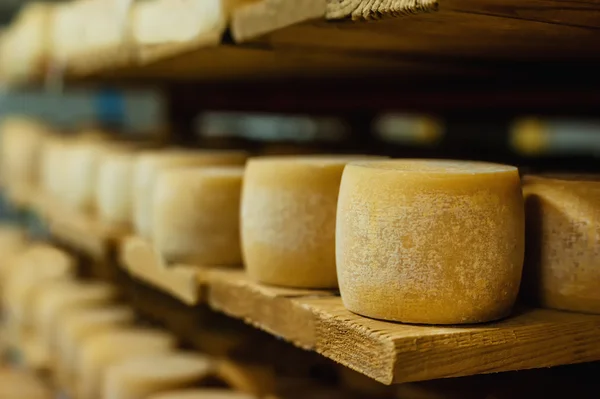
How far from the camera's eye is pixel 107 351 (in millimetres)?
1895

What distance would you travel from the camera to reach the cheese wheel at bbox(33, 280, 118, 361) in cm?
232

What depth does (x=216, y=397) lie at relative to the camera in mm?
1560

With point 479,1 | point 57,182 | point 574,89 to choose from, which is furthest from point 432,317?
point 57,182

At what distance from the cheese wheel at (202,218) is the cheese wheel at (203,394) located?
13.1 inches

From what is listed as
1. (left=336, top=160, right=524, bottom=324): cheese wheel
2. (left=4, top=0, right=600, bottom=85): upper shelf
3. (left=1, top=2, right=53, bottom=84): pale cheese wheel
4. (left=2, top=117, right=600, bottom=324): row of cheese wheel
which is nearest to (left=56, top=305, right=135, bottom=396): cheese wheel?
(left=4, top=0, right=600, bottom=85): upper shelf

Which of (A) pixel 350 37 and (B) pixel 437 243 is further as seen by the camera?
(A) pixel 350 37

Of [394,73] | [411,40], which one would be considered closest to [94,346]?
[394,73]

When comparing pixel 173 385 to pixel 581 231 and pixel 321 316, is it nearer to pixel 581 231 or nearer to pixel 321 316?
pixel 321 316

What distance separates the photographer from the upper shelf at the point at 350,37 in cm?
88

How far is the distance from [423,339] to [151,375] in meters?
0.92

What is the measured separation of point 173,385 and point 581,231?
36.8 inches

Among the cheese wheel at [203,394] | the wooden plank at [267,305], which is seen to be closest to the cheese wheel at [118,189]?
the cheese wheel at [203,394]

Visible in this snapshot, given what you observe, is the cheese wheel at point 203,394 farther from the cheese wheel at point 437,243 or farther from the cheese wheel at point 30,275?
the cheese wheel at point 30,275

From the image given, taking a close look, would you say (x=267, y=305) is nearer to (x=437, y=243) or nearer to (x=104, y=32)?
(x=437, y=243)
